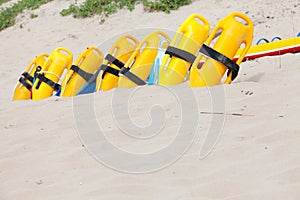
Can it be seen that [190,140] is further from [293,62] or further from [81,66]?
[81,66]

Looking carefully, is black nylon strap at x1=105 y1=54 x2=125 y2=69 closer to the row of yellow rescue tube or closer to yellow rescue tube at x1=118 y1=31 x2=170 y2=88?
the row of yellow rescue tube

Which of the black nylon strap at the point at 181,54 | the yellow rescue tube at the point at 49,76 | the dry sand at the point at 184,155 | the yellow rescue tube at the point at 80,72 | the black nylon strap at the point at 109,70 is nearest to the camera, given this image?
the dry sand at the point at 184,155

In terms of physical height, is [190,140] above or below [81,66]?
above

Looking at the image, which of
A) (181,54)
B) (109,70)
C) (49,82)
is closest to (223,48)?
(181,54)

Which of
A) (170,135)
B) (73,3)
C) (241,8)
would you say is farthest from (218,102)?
(73,3)

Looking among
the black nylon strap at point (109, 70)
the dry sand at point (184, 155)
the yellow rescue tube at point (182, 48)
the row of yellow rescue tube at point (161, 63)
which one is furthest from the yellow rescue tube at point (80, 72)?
the yellow rescue tube at point (182, 48)

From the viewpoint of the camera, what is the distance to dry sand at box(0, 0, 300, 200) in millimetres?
2328

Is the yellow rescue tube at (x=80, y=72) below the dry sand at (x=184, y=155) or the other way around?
below

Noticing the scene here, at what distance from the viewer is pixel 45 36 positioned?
399 inches

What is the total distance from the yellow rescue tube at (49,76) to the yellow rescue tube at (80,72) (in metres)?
0.24

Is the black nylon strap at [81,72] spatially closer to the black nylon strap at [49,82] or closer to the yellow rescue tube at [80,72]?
the yellow rescue tube at [80,72]

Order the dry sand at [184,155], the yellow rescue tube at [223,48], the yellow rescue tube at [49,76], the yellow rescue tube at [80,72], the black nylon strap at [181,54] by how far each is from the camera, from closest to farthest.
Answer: the dry sand at [184,155]
the yellow rescue tube at [223,48]
the black nylon strap at [181,54]
the yellow rescue tube at [80,72]
the yellow rescue tube at [49,76]

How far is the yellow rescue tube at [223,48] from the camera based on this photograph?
3.98 m

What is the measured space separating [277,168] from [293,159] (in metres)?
0.12
